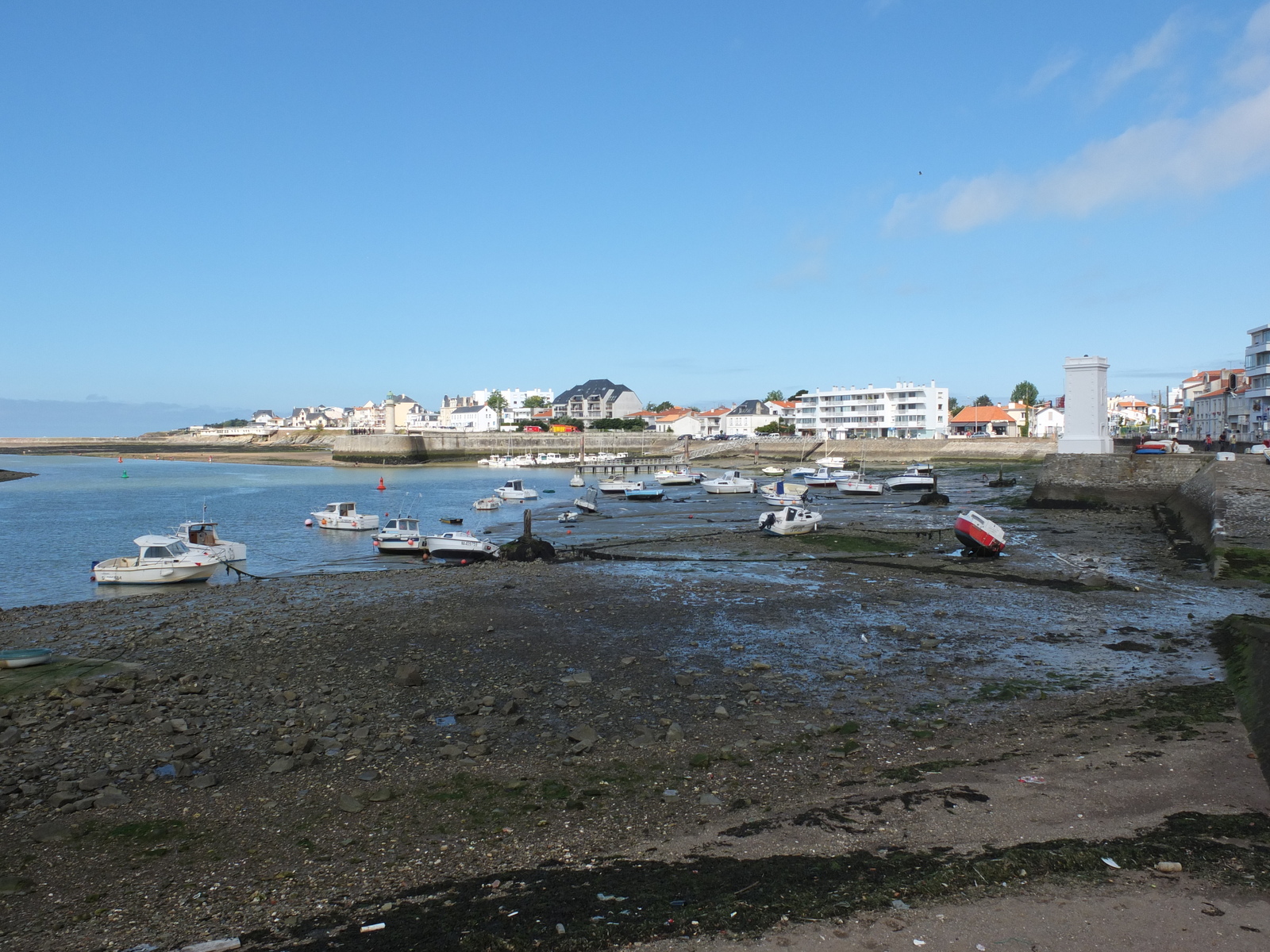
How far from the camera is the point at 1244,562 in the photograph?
26.3 meters

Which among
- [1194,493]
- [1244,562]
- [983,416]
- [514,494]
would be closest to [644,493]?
[514,494]

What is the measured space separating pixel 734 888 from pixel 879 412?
150644 millimetres

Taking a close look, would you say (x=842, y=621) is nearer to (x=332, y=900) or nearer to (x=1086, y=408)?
(x=332, y=900)

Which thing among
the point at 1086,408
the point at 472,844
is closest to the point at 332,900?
the point at 472,844

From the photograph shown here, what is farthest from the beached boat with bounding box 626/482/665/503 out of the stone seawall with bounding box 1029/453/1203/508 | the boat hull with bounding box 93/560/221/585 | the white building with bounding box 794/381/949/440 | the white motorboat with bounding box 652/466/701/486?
the white building with bounding box 794/381/949/440

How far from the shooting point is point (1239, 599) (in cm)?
2217

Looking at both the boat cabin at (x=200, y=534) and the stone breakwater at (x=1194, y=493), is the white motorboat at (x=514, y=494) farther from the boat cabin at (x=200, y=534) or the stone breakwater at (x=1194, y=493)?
the stone breakwater at (x=1194, y=493)

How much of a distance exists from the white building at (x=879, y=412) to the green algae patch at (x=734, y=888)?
13275 cm

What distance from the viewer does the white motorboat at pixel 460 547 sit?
3447cm

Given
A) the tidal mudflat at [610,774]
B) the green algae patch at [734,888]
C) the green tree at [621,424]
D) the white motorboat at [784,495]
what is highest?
the green tree at [621,424]

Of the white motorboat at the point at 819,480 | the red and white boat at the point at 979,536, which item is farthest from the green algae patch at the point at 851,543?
the white motorboat at the point at 819,480

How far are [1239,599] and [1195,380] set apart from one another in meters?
161

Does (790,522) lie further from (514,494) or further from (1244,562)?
(514,494)

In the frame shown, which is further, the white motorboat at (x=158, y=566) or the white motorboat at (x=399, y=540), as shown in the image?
the white motorboat at (x=399, y=540)
